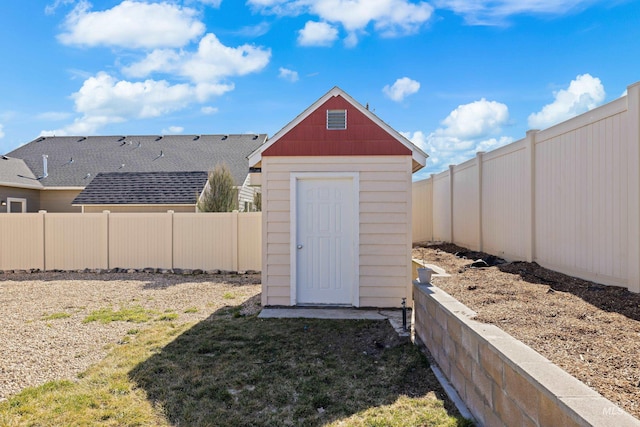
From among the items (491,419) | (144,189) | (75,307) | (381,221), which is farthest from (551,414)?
(144,189)

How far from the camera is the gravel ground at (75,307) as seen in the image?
4.48 m

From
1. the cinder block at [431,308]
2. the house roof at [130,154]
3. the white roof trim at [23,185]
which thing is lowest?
the cinder block at [431,308]

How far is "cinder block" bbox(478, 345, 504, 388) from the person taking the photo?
2.52 meters

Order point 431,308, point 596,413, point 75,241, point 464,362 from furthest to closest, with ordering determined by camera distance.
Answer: point 75,241
point 431,308
point 464,362
point 596,413

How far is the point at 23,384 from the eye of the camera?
12.9 ft

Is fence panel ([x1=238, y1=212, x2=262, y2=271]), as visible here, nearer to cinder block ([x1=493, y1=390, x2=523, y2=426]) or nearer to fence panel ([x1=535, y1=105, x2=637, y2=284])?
fence panel ([x1=535, y1=105, x2=637, y2=284])

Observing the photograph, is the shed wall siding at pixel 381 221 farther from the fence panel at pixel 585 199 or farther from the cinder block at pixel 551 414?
the cinder block at pixel 551 414

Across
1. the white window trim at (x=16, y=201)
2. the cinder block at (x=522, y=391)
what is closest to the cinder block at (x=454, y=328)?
the cinder block at (x=522, y=391)

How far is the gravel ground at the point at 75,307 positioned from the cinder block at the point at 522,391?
404 cm

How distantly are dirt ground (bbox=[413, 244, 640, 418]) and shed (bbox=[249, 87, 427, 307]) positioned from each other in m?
1.44

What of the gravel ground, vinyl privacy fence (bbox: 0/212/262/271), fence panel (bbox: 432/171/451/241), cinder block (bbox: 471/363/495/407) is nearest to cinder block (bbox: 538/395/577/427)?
cinder block (bbox: 471/363/495/407)

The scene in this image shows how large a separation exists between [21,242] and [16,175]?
713 centimetres

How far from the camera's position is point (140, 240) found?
1140 centimetres

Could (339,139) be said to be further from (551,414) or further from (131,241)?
(131,241)
